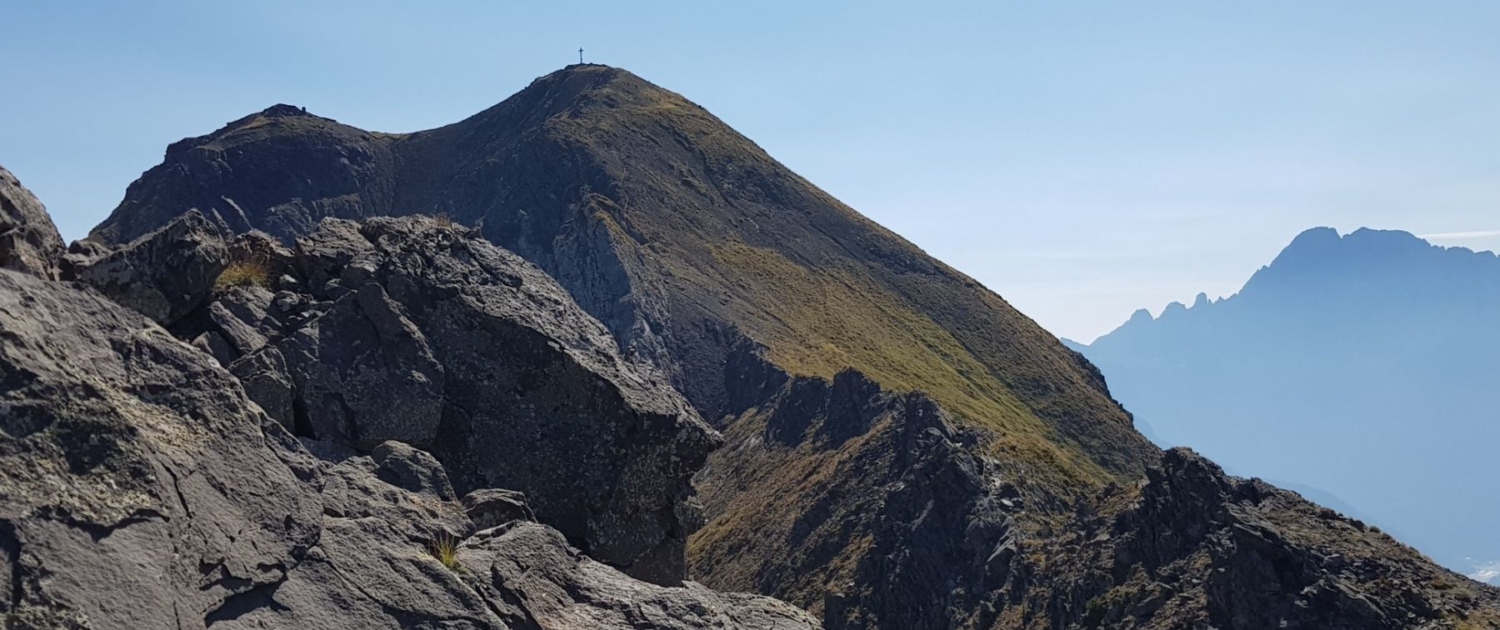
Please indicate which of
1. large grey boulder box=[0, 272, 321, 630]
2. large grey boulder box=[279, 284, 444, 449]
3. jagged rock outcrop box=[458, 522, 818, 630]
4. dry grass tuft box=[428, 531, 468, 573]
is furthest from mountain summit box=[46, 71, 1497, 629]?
large grey boulder box=[0, 272, 321, 630]

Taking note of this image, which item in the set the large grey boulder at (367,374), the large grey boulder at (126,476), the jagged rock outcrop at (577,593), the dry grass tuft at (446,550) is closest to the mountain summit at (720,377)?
the large grey boulder at (367,374)

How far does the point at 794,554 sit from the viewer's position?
62.9 metres

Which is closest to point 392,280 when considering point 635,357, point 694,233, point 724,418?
→ point 635,357

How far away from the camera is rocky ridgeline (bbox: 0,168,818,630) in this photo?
9102 mm

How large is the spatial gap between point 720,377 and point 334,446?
91163mm

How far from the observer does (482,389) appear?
55.2ft

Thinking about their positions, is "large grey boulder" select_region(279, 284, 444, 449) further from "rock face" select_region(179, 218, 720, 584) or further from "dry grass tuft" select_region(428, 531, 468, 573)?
"dry grass tuft" select_region(428, 531, 468, 573)

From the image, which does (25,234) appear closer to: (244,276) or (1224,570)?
(244,276)

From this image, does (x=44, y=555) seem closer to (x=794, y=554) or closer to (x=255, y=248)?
(x=255, y=248)

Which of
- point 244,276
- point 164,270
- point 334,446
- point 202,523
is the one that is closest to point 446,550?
point 202,523

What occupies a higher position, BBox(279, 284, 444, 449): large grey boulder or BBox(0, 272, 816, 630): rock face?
BBox(279, 284, 444, 449): large grey boulder

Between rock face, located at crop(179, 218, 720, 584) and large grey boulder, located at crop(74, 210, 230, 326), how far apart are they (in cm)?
43

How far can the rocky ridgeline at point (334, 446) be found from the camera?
9.10 metres

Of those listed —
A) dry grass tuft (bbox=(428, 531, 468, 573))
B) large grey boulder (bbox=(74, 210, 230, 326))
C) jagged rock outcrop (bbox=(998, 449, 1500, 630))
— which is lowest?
jagged rock outcrop (bbox=(998, 449, 1500, 630))
